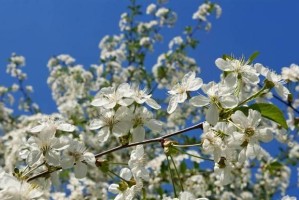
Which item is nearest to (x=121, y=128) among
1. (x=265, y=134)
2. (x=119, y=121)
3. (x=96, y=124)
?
(x=119, y=121)

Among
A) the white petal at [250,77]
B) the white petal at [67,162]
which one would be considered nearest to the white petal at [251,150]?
the white petal at [250,77]

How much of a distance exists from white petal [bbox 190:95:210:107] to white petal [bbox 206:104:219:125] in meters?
0.04

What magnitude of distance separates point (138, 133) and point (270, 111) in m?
0.48

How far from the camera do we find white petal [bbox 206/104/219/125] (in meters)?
1.61

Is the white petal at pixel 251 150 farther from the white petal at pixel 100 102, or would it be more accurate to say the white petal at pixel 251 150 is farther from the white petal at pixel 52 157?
the white petal at pixel 52 157

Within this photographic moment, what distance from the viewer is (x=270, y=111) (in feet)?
5.75

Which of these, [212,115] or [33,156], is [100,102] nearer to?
[33,156]

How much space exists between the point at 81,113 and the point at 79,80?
4.99 ft

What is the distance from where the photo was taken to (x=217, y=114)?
1640 mm

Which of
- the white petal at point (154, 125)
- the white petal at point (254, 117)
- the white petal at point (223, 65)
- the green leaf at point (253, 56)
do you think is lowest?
the white petal at point (254, 117)

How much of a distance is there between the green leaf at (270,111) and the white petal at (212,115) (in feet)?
0.50

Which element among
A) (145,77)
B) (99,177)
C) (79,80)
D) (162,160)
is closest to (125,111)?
(162,160)

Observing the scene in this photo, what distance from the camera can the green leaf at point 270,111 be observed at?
173 cm

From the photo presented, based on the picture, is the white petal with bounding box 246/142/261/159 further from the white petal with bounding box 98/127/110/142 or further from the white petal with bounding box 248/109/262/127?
the white petal with bounding box 98/127/110/142
